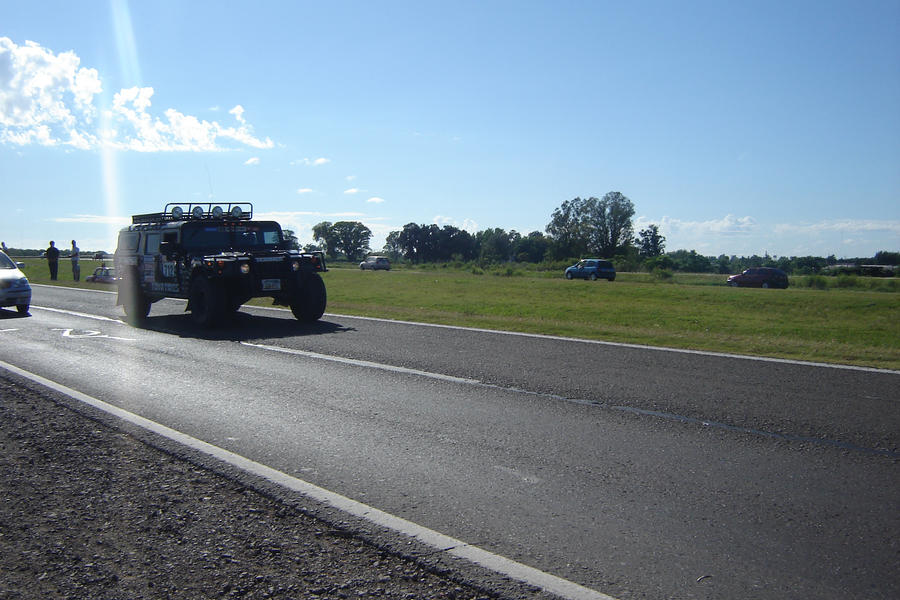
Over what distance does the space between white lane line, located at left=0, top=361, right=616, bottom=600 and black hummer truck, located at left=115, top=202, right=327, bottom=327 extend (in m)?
7.42

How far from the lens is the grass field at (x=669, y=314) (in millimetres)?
11492

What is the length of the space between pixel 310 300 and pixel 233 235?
2.36 m

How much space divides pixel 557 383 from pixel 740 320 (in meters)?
16.1

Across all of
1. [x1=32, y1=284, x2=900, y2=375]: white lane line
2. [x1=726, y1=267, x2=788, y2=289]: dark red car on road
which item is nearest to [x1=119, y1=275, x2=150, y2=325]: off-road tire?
[x1=32, y1=284, x2=900, y2=375]: white lane line

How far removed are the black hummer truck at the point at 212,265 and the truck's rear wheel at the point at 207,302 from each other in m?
0.02

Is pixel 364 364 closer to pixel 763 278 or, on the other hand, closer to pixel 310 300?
pixel 310 300

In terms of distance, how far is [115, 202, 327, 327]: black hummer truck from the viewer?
13.3m

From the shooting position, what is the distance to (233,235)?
48.9 ft

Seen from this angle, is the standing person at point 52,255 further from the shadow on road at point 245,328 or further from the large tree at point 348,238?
the large tree at point 348,238

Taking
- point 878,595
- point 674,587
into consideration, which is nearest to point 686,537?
point 674,587

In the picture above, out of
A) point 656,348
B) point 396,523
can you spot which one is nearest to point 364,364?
point 656,348

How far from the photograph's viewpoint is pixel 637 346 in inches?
415

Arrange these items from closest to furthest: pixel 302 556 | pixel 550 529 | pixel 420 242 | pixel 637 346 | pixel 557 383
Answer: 1. pixel 302 556
2. pixel 550 529
3. pixel 557 383
4. pixel 637 346
5. pixel 420 242

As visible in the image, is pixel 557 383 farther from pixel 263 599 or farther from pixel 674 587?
pixel 263 599
